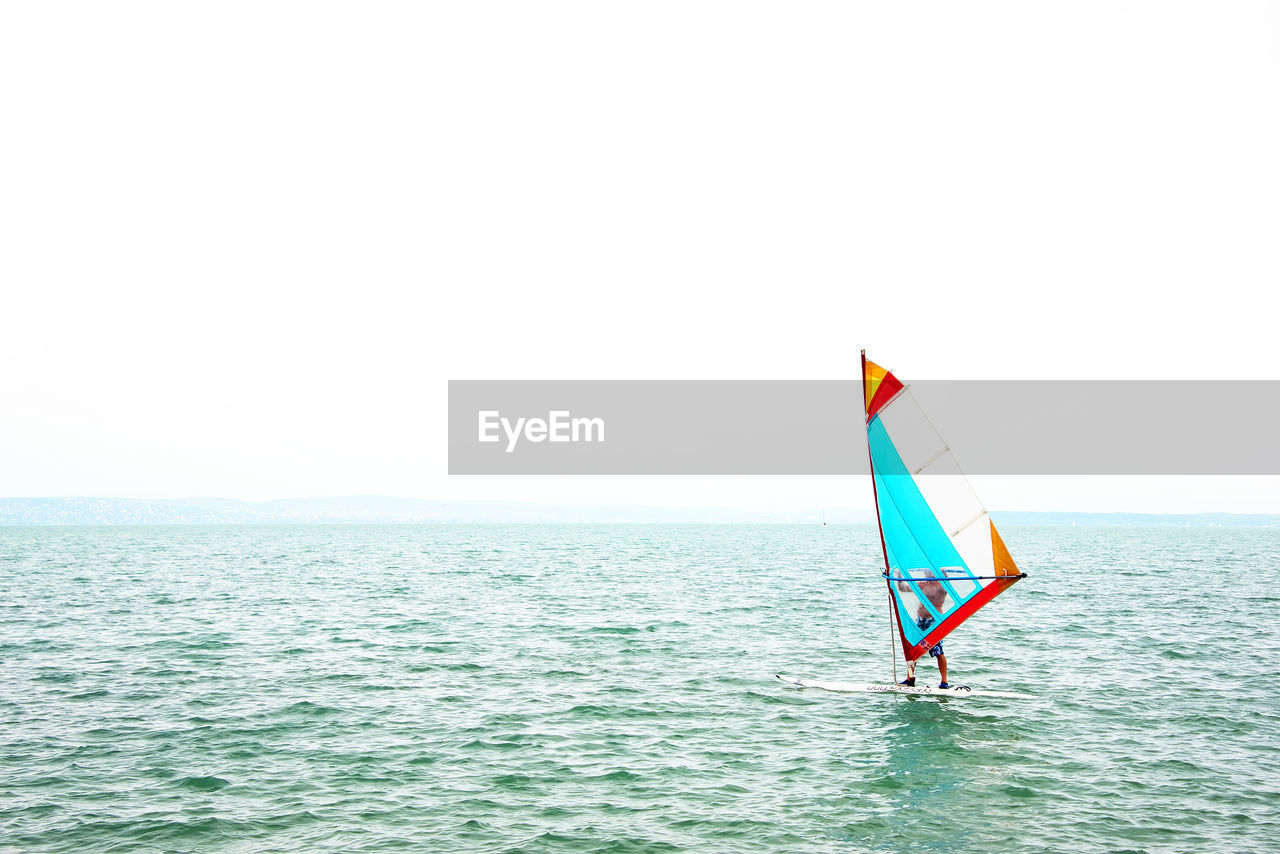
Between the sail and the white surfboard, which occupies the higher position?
the sail

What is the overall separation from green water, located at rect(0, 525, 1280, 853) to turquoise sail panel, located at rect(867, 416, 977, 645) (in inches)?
100

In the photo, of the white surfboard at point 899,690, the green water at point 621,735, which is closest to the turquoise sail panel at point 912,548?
the white surfboard at point 899,690

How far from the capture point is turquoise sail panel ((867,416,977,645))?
23922 mm

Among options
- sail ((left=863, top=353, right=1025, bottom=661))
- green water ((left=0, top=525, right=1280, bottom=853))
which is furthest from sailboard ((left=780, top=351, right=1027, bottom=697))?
green water ((left=0, top=525, right=1280, bottom=853))

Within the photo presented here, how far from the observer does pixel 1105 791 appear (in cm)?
1764

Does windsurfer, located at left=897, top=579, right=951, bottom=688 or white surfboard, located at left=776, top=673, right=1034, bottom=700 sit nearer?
windsurfer, located at left=897, top=579, right=951, bottom=688

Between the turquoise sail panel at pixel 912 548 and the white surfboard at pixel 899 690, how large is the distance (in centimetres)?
140

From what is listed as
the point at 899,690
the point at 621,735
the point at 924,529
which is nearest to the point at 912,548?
the point at 924,529

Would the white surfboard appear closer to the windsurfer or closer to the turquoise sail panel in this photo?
the windsurfer

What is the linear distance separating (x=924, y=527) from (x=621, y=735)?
9438 millimetres

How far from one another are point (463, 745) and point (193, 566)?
79.0m

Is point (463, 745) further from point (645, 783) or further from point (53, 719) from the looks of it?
point (53, 719)

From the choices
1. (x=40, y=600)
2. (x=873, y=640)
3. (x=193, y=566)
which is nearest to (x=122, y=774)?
(x=873, y=640)

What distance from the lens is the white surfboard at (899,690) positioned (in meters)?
25.0
